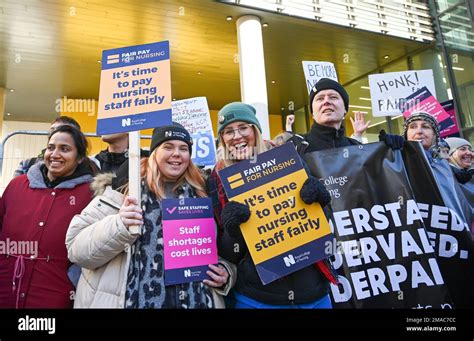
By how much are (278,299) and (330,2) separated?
7246 mm

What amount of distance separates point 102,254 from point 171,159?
1.81 ft

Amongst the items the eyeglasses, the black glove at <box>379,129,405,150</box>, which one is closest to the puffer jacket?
the eyeglasses

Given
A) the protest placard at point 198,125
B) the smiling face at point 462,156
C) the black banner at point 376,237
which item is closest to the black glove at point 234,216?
the black banner at point 376,237

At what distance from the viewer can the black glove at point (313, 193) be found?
→ 1686 mm

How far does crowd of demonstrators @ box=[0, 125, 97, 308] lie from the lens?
1.84 meters

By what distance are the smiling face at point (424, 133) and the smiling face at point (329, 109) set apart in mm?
746

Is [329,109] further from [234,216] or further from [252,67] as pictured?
[252,67]

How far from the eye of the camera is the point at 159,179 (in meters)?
1.79

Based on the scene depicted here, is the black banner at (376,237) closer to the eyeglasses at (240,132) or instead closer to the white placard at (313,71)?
the eyeglasses at (240,132)

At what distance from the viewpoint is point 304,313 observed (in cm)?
168

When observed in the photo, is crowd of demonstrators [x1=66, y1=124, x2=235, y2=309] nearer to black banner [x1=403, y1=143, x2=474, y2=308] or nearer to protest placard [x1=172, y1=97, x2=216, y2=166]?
black banner [x1=403, y1=143, x2=474, y2=308]

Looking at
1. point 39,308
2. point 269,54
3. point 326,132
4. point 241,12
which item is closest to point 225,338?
point 39,308

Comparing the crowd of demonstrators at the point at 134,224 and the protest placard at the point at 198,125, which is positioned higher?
the protest placard at the point at 198,125
